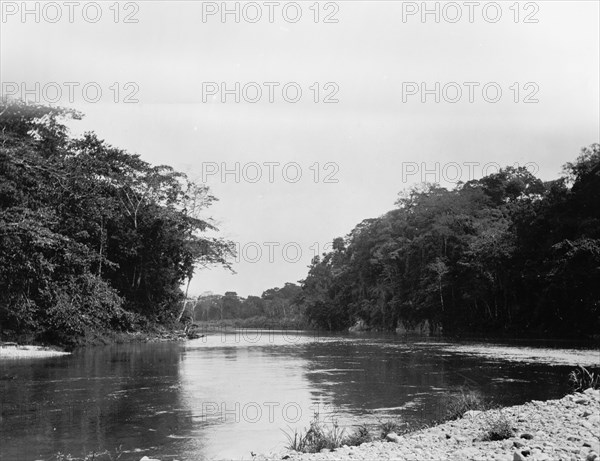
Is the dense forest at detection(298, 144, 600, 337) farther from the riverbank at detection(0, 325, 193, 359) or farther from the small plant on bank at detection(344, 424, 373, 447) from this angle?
the small plant on bank at detection(344, 424, 373, 447)

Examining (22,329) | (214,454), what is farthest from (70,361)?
(214,454)

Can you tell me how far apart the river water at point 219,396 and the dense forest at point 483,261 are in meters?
11.7

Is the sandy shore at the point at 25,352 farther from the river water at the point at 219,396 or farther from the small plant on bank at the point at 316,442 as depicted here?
the small plant on bank at the point at 316,442

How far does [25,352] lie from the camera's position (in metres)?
21.4

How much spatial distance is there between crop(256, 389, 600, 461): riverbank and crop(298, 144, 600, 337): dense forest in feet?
73.9

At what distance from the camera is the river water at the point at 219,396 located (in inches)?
308

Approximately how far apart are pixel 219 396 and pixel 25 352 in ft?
41.7

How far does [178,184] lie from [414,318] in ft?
82.7

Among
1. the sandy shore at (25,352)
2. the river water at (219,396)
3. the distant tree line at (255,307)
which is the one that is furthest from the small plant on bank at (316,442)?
the distant tree line at (255,307)

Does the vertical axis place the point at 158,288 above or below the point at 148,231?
below

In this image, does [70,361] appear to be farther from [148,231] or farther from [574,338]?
[574,338]

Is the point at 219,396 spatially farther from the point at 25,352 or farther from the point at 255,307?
the point at 255,307

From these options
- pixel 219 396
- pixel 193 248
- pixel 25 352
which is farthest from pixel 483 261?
pixel 219 396

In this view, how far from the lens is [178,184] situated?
38.8m
